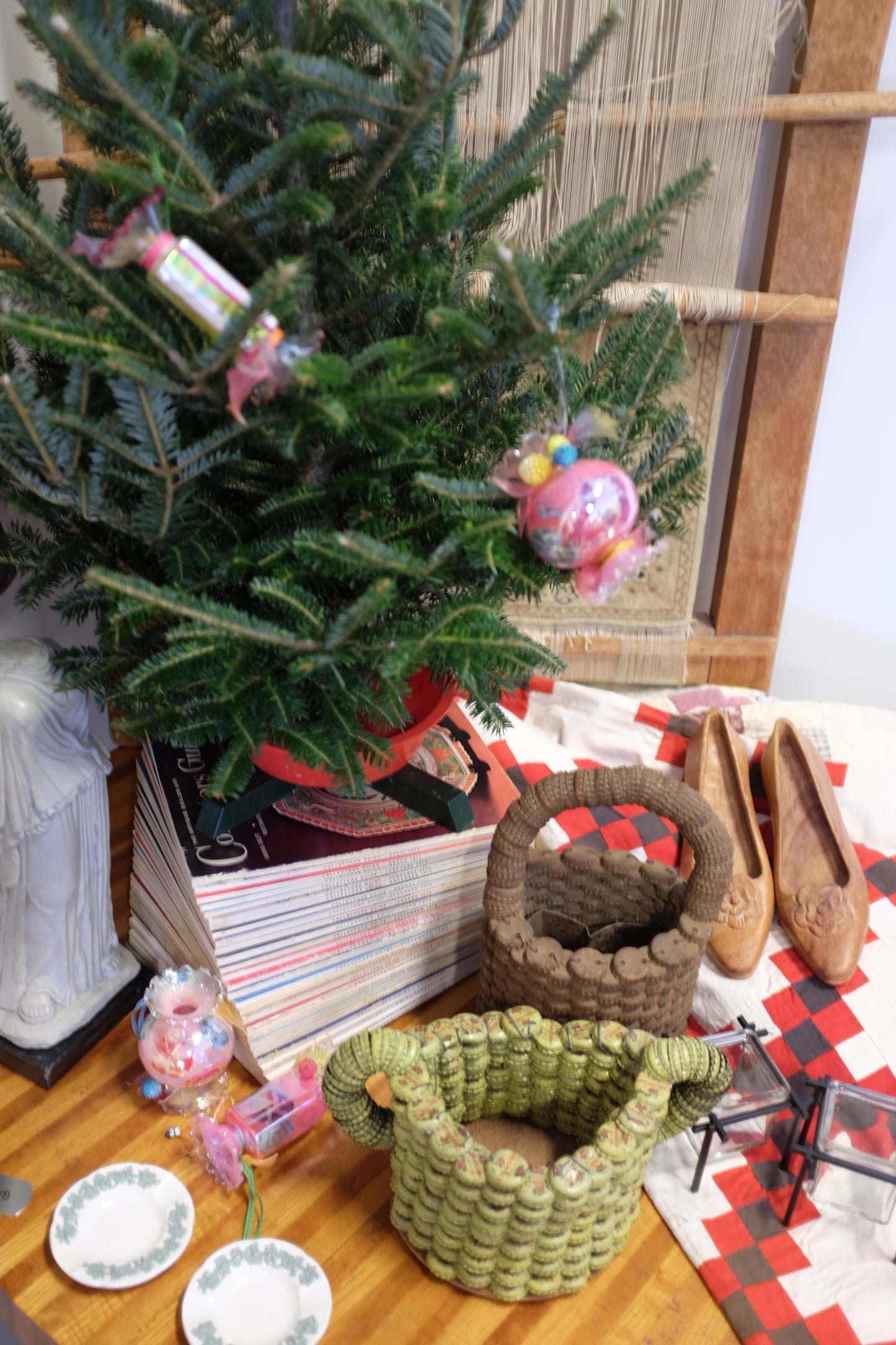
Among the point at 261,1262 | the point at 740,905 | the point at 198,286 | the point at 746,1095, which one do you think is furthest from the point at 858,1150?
the point at 198,286

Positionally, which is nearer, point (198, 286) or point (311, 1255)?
point (198, 286)

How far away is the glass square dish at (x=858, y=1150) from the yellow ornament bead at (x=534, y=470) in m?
0.58

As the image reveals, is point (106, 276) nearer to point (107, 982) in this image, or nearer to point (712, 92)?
point (107, 982)

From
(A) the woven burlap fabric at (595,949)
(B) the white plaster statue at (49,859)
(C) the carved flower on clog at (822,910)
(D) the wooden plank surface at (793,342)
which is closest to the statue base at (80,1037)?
(B) the white plaster statue at (49,859)

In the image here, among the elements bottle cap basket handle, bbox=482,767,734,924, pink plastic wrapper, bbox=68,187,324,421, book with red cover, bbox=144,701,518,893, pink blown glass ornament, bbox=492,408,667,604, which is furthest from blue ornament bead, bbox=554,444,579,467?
book with red cover, bbox=144,701,518,893

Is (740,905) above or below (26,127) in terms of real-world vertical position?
below

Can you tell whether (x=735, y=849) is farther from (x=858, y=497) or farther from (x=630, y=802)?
(x=858, y=497)

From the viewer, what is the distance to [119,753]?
4.29ft

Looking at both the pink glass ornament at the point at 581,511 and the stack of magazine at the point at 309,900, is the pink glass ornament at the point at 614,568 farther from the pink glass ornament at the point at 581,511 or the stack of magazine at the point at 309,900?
the stack of magazine at the point at 309,900

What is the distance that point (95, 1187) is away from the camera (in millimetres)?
774

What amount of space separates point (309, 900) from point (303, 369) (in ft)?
1.71

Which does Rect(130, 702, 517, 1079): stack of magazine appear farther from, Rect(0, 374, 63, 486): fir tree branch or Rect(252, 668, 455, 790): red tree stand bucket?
Rect(0, 374, 63, 486): fir tree branch

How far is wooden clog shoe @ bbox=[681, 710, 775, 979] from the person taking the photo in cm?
101

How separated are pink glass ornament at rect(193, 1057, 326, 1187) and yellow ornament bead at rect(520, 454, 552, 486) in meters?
0.56
